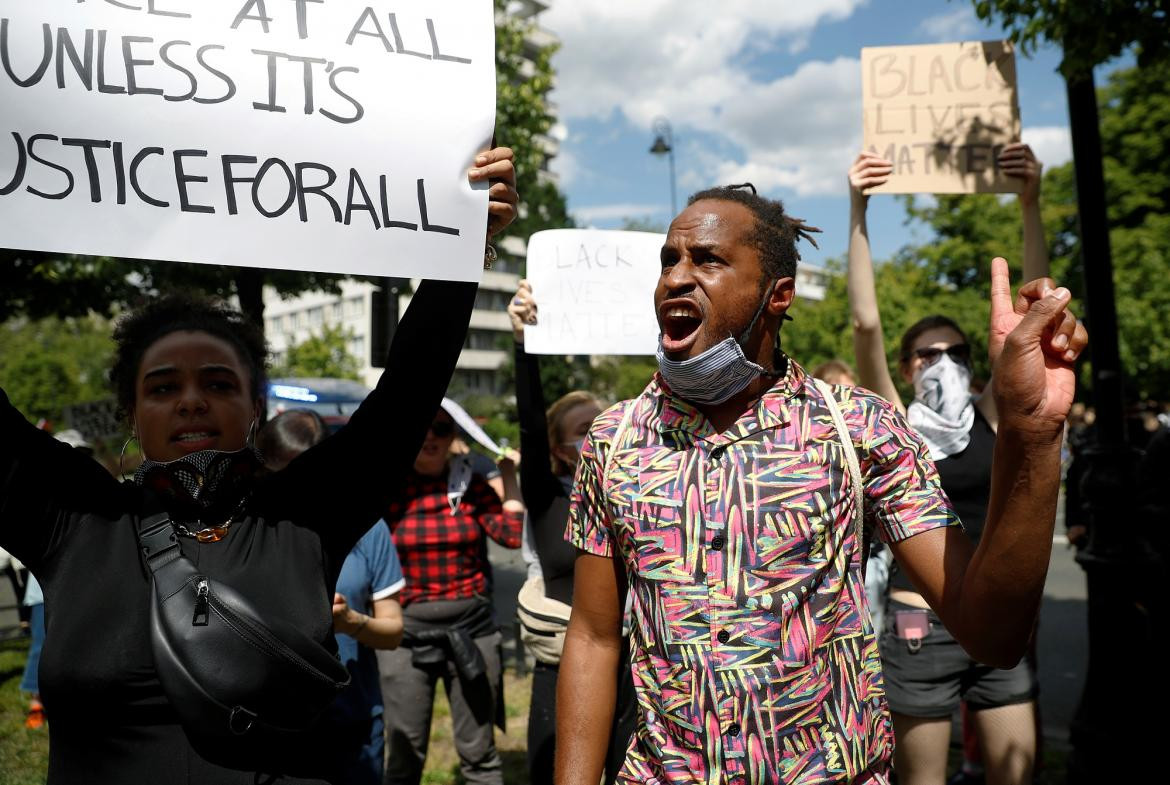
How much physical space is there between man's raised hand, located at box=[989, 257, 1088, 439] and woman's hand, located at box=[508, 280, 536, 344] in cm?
210

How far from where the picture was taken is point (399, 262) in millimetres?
1914

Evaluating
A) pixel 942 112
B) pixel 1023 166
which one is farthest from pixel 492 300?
pixel 1023 166

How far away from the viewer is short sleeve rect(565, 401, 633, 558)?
1.99 m

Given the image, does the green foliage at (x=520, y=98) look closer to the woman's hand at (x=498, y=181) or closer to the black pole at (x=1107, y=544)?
the black pole at (x=1107, y=544)

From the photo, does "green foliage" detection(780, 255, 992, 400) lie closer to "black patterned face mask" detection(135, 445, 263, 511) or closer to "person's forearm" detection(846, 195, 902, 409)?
"person's forearm" detection(846, 195, 902, 409)

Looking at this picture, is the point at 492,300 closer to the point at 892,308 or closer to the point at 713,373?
the point at 892,308

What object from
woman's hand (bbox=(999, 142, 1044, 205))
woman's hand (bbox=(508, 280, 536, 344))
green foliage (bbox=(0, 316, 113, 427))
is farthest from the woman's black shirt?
green foliage (bbox=(0, 316, 113, 427))

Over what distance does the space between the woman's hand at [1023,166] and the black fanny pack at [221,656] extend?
9.63 feet

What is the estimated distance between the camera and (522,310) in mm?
3500

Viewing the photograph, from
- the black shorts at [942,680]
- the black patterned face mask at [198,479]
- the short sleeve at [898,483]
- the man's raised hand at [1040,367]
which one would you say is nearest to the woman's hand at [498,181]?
the black patterned face mask at [198,479]

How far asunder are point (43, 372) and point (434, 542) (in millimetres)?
38830

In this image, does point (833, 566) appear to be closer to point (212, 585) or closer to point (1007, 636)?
point (1007, 636)

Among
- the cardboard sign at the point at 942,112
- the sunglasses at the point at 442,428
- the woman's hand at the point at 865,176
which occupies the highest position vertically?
the cardboard sign at the point at 942,112

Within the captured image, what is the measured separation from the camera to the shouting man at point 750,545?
1.72 meters
